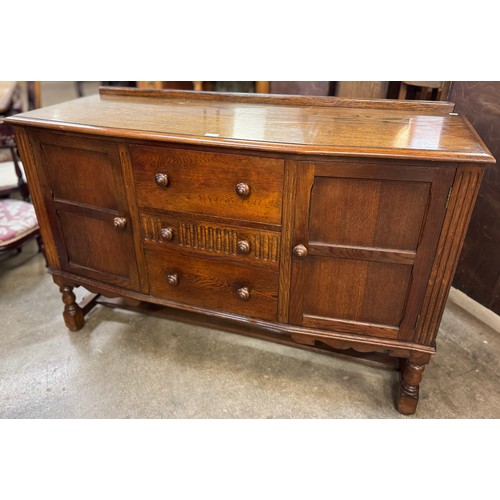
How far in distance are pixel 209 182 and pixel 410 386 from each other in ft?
3.54

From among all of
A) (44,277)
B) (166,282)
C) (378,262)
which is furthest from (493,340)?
(44,277)

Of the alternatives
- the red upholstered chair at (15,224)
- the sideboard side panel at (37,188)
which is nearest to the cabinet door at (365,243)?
the sideboard side panel at (37,188)

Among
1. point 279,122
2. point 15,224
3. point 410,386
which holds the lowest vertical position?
point 410,386

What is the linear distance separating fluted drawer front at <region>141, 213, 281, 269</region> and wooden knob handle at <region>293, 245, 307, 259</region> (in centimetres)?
7

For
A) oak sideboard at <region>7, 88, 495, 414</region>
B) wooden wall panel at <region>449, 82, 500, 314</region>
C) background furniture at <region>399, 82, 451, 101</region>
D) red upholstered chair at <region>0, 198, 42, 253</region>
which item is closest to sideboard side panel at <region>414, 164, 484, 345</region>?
oak sideboard at <region>7, 88, 495, 414</region>

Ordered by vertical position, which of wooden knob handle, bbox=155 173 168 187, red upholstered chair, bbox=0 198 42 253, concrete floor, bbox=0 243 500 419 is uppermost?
wooden knob handle, bbox=155 173 168 187

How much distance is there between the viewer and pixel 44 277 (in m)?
2.44

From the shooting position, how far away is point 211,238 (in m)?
1.47

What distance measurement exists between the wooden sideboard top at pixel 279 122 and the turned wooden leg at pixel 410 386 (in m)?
0.78

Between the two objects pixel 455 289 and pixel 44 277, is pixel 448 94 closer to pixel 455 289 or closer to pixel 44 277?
pixel 455 289

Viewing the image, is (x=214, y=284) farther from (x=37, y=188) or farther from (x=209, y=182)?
(x=37, y=188)

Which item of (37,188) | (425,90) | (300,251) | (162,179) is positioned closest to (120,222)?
(162,179)

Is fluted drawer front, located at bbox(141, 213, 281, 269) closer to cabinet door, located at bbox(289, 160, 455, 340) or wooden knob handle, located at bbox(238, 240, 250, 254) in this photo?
wooden knob handle, located at bbox(238, 240, 250, 254)

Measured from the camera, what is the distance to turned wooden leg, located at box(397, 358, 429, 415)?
1514 millimetres
